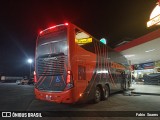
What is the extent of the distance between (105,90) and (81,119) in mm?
4937

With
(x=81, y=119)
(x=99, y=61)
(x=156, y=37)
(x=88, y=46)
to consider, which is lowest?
(x=81, y=119)

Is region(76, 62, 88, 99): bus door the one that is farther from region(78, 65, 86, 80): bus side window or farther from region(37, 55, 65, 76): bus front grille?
region(37, 55, 65, 76): bus front grille

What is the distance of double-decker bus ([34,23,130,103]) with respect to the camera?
7.72 m

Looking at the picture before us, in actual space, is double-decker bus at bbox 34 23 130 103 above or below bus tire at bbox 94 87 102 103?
above

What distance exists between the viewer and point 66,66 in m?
7.78

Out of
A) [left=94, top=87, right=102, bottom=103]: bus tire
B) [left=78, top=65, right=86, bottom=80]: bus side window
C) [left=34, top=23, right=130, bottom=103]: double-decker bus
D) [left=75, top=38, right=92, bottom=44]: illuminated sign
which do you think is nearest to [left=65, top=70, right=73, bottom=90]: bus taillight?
[left=34, top=23, right=130, bottom=103]: double-decker bus

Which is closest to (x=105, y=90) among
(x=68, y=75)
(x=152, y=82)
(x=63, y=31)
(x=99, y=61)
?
(x=99, y=61)

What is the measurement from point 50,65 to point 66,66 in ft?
3.41

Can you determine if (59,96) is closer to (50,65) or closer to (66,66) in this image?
(66,66)

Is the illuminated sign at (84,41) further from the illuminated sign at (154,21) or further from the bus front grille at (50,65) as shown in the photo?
the illuminated sign at (154,21)

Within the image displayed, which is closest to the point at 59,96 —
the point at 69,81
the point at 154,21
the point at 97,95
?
the point at 69,81

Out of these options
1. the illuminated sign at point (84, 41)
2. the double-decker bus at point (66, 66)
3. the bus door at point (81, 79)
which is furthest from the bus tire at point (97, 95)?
the illuminated sign at point (84, 41)

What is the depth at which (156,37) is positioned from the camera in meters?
13.7

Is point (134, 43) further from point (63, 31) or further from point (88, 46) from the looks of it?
point (63, 31)
